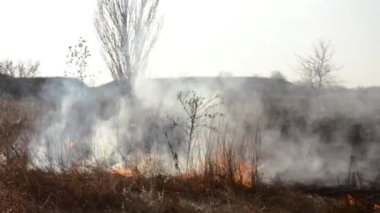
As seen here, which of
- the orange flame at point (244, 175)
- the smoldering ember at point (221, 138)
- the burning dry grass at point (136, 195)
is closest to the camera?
the burning dry grass at point (136, 195)

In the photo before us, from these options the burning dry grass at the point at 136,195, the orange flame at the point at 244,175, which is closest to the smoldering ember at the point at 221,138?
the orange flame at the point at 244,175

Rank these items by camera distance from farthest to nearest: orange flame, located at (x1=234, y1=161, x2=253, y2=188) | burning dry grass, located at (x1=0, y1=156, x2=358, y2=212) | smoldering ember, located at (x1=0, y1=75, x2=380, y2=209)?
smoldering ember, located at (x1=0, y1=75, x2=380, y2=209) → orange flame, located at (x1=234, y1=161, x2=253, y2=188) → burning dry grass, located at (x1=0, y1=156, x2=358, y2=212)

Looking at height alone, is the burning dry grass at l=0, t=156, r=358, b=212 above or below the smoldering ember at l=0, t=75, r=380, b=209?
below

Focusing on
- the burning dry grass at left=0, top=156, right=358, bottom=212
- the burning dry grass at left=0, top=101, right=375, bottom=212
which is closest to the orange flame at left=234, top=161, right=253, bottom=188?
the burning dry grass at left=0, top=101, right=375, bottom=212

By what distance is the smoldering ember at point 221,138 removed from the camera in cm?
1061

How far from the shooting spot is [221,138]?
36.3 ft

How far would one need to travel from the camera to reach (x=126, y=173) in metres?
10.7

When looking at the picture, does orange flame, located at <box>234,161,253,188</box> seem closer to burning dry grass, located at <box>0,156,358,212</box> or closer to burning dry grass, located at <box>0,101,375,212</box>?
burning dry grass, located at <box>0,101,375,212</box>

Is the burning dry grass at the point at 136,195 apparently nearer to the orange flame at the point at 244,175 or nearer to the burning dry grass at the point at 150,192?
the burning dry grass at the point at 150,192

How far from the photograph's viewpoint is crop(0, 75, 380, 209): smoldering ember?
10609mm

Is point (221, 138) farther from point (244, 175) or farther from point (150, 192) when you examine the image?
point (150, 192)

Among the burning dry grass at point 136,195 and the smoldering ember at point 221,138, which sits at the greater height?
the smoldering ember at point 221,138

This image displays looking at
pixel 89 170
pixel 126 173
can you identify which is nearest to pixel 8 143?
pixel 89 170

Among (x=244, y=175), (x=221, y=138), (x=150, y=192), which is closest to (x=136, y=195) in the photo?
(x=150, y=192)
